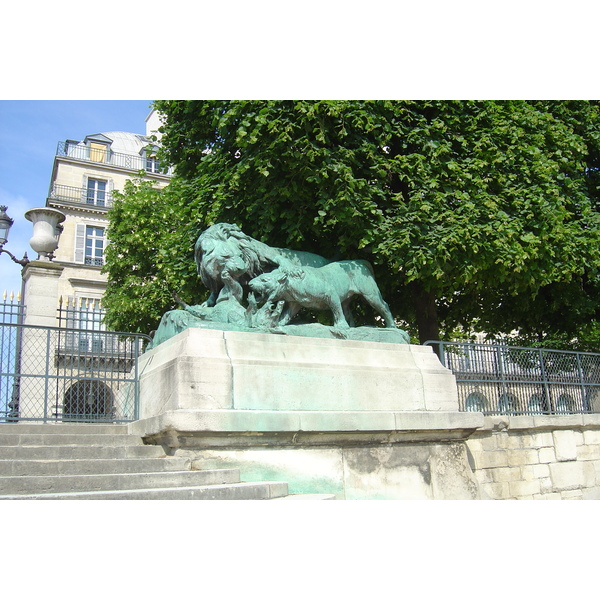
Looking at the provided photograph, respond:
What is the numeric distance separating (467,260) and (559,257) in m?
1.83

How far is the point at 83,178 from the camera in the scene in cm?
3162

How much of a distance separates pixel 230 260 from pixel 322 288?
1098 mm

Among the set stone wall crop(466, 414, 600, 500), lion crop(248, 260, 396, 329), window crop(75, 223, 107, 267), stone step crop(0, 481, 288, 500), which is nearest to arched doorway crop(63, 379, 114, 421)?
lion crop(248, 260, 396, 329)

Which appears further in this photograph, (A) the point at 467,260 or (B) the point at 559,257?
(B) the point at 559,257

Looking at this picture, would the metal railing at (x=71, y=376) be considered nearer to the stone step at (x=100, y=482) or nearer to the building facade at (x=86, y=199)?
the stone step at (x=100, y=482)

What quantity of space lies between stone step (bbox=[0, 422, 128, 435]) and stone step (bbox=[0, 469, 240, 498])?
170cm

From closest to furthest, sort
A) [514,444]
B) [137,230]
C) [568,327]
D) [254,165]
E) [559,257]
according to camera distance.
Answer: [514,444]
[254,165]
[559,257]
[568,327]
[137,230]

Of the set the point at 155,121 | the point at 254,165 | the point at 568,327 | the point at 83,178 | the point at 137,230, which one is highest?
the point at 155,121

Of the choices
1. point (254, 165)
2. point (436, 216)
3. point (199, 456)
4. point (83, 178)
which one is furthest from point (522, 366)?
point (83, 178)

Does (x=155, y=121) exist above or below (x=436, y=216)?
above

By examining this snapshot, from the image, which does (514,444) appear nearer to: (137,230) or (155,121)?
(137,230)

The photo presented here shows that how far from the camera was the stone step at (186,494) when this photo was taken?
379 cm

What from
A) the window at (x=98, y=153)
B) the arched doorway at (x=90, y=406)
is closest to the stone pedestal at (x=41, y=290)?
the arched doorway at (x=90, y=406)

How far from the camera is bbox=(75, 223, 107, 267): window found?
29141 mm
